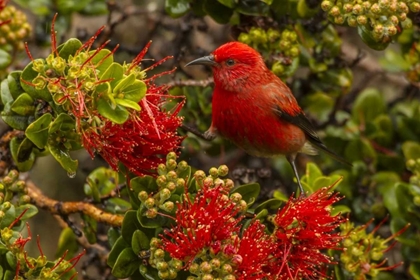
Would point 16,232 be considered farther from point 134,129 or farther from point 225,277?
point 225,277

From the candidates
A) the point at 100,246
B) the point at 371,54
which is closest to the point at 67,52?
the point at 100,246

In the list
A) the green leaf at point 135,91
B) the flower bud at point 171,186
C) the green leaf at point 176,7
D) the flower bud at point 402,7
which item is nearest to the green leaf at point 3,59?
the green leaf at point 176,7

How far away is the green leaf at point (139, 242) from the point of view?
3.29m

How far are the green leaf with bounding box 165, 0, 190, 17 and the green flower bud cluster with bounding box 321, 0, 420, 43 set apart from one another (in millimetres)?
804

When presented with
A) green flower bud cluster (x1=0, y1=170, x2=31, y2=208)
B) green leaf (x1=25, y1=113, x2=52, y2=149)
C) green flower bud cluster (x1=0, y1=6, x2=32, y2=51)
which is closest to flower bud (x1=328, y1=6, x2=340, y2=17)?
green leaf (x1=25, y1=113, x2=52, y2=149)

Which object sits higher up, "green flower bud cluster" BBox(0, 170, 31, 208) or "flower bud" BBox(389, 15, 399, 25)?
"flower bud" BBox(389, 15, 399, 25)

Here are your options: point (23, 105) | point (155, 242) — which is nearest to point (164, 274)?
point (155, 242)

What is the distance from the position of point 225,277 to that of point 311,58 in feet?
6.63

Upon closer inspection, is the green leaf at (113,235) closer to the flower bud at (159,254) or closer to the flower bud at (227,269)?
the flower bud at (159,254)

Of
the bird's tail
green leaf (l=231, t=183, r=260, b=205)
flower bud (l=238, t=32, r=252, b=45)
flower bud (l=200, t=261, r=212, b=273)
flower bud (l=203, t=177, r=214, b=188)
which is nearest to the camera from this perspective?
flower bud (l=200, t=261, r=212, b=273)

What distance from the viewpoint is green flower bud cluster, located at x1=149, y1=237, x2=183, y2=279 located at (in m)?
3.09

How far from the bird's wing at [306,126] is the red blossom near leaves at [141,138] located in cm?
118

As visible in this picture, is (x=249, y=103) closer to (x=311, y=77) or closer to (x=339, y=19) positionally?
(x=311, y=77)

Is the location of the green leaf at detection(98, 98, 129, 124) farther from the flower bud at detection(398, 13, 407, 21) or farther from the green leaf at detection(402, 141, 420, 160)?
the green leaf at detection(402, 141, 420, 160)
